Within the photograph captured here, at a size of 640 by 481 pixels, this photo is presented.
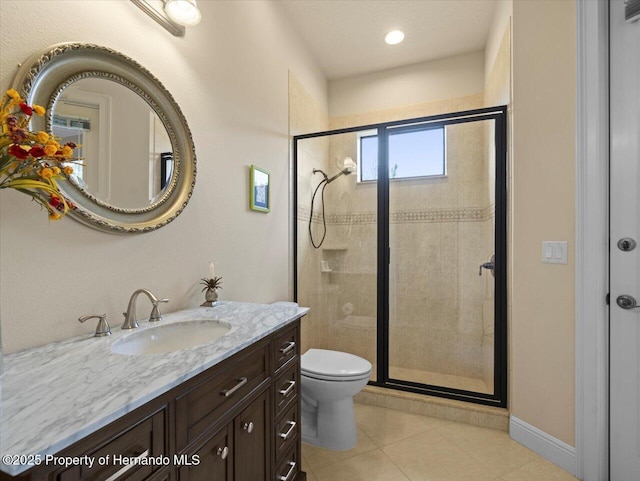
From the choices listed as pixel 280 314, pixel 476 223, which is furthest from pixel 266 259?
pixel 476 223

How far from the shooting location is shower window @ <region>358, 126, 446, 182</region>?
8.04 ft

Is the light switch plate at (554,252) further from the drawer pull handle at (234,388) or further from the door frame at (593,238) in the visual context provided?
the drawer pull handle at (234,388)

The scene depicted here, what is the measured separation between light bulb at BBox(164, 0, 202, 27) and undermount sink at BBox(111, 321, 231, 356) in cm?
132

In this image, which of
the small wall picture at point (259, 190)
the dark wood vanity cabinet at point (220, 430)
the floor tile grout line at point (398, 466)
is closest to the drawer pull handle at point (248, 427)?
the dark wood vanity cabinet at point (220, 430)

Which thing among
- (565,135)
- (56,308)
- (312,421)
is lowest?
(312,421)

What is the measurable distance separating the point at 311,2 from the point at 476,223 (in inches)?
82.9

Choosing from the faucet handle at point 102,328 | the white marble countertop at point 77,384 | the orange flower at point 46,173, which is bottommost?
the white marble countertop at point 77,384

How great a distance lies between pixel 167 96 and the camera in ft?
4.52

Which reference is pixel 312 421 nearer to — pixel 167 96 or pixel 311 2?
pixel 167 96

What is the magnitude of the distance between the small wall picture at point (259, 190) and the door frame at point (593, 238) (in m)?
1.78

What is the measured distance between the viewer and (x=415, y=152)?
251 centimetres

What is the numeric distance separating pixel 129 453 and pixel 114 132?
108cm

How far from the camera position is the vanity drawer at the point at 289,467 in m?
1.29

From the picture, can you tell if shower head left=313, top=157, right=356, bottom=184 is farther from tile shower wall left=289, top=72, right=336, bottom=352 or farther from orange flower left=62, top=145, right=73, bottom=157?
orange flower left=62, top=145, right=73, bottom=157
